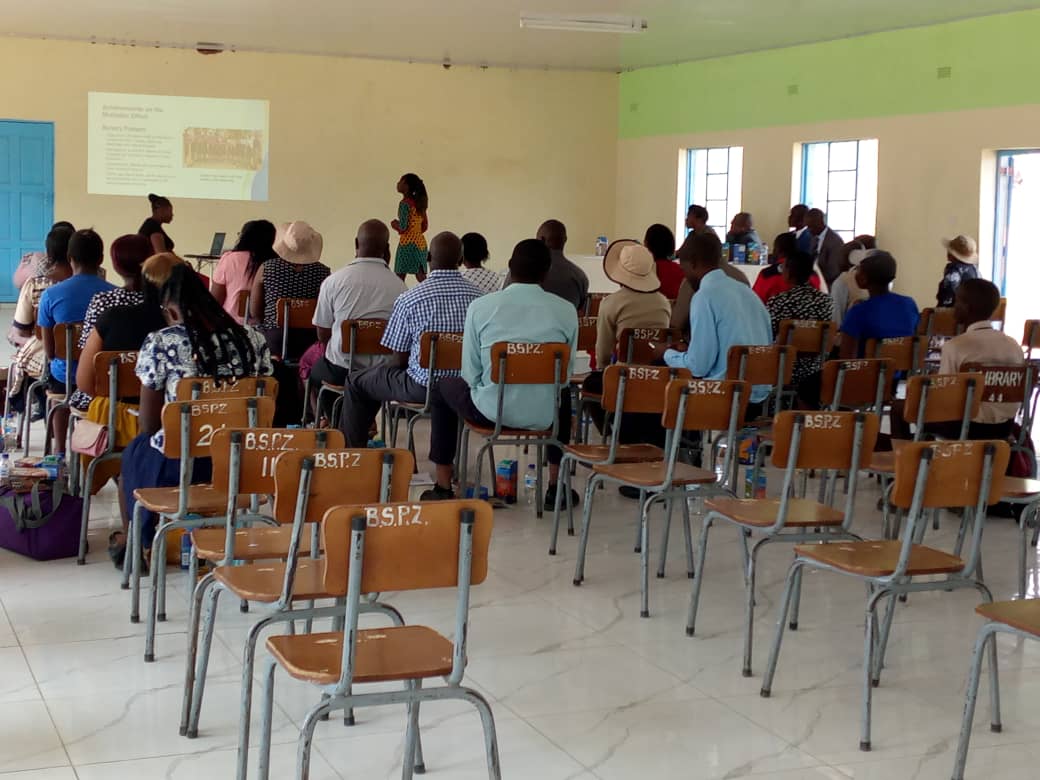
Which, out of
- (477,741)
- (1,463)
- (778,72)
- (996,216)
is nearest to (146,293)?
(1,463)

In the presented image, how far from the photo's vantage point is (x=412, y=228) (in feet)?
39.9

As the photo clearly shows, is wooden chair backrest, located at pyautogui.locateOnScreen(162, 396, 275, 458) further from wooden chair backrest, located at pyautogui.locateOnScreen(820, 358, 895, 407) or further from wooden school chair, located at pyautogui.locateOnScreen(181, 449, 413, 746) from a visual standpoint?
wooden chair backrest, located at pyautogui.locateOnScreen(820, 358, 895, 407)

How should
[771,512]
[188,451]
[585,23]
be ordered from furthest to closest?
1. [585,23]
2. [771,512]
3. [188,451]

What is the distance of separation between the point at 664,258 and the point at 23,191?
972 cm

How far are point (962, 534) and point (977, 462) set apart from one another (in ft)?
3.41

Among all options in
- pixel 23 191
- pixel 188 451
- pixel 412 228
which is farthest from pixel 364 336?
pixel 23 191

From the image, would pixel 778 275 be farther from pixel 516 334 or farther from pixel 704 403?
pixel 704 403

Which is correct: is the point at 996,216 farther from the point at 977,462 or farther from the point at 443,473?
the point at 977,462

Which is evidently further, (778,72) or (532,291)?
(778,72)

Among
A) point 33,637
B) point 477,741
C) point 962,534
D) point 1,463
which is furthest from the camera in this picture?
point 1,463

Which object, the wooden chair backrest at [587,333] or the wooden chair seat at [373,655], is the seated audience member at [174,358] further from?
the wooden chair backrest at [587,333]

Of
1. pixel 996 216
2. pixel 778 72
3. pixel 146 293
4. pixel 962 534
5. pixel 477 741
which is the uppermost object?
pixel 778 72

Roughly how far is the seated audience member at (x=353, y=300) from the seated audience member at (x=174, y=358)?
2.08 metres

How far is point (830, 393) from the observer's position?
5.54 m
